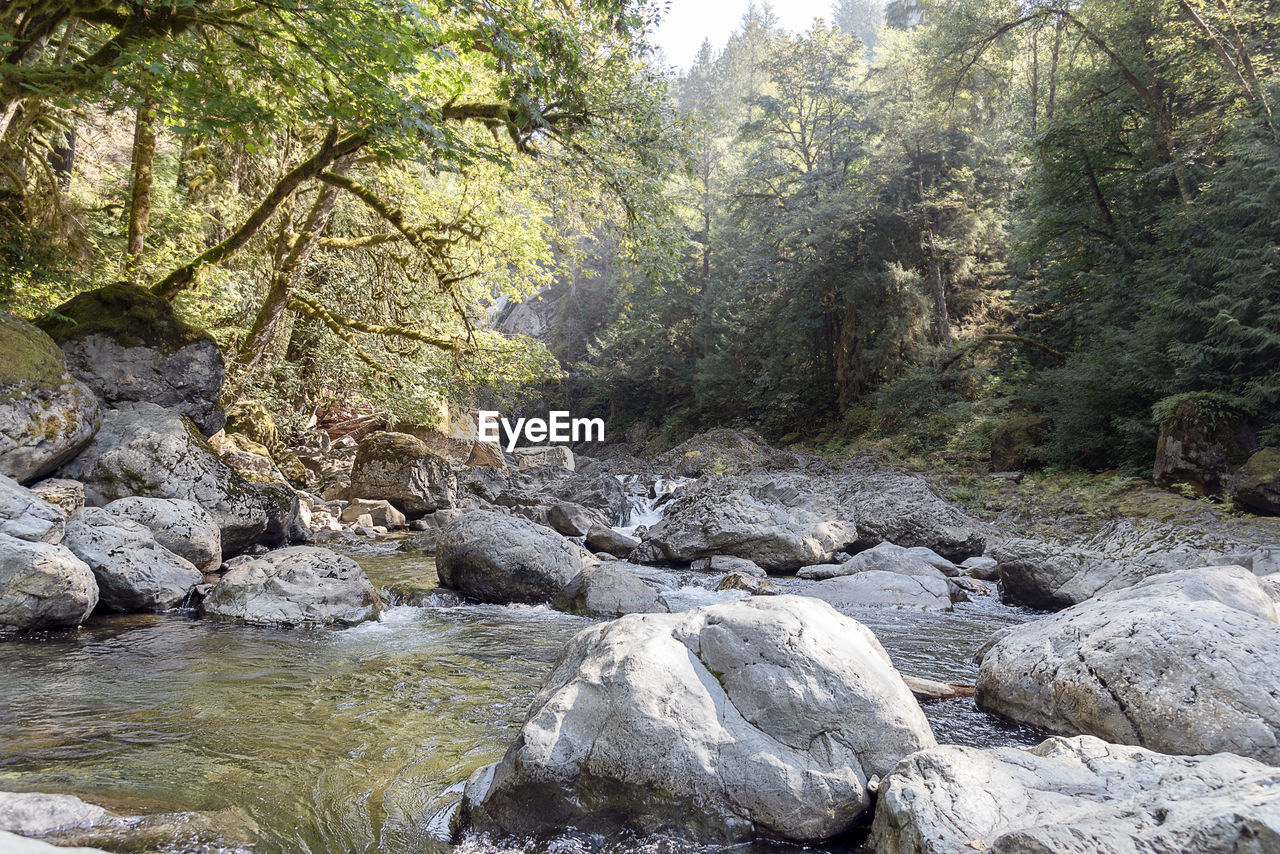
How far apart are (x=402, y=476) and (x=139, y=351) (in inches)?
226

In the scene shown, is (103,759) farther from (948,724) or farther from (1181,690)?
(1181,690)

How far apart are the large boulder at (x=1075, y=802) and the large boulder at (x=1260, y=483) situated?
8.47 m

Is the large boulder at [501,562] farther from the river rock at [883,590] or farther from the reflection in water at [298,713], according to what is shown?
the river rock at [883,590]

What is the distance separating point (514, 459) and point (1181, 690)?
948 inches

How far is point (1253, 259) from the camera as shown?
9641 mm

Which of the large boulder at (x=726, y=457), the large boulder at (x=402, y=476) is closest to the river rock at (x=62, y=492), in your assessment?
the large boulder at (x=402, y=476)

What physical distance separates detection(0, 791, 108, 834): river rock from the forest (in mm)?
4672

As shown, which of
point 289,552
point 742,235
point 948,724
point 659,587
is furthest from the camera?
point 742,235

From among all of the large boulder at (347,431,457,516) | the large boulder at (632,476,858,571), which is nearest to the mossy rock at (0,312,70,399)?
the large boulder at (347,431,457,516)

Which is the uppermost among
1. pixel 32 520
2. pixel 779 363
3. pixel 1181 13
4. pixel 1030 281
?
pixel 1181 13

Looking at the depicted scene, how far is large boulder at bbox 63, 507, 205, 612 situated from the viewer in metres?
5.98

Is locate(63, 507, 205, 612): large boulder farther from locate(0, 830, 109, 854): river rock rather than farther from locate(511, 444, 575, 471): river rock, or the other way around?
locate(511, 444, 575, 471): river rock

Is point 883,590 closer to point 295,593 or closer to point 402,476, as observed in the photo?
point 295,593

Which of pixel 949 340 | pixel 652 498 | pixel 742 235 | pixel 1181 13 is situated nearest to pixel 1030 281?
pixel 949 340
